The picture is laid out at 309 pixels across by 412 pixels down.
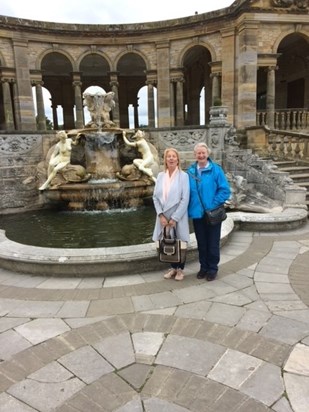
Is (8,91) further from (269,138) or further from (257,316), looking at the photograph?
(257,316)

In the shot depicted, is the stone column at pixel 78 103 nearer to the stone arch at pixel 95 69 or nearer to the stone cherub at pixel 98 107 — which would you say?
the stone arch at pixel 95 69

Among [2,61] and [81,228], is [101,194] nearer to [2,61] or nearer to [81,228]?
[81,228]

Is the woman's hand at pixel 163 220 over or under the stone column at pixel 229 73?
under

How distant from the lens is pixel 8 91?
18469mm

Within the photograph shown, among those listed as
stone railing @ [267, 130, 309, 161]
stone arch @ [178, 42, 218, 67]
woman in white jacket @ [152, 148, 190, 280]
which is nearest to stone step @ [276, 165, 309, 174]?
stone railing @ [267, 130, 309, 161]

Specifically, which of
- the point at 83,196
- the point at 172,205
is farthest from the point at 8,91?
the point at 172,205

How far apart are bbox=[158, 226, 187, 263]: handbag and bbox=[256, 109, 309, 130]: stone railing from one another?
561 inches

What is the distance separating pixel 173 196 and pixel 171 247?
62cm

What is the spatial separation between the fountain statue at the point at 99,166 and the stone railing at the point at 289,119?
8.10m

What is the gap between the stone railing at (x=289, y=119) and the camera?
16891 mm

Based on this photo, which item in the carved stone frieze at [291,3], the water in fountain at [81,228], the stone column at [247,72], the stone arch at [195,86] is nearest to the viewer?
→ the water in fountain at [81,228]

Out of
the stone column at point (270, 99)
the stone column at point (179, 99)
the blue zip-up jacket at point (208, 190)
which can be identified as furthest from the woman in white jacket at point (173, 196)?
the stone column at point (179, 99)

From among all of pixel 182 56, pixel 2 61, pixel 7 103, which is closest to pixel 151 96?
pixel 182 56

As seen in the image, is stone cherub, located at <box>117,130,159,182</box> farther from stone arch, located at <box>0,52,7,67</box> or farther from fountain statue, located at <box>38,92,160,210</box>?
stone arch, located at <box>0,52,7,67</box>
